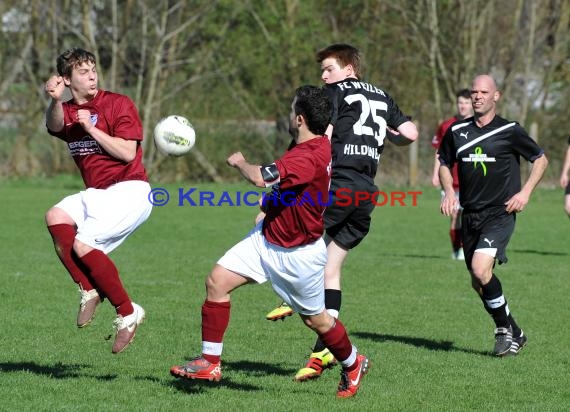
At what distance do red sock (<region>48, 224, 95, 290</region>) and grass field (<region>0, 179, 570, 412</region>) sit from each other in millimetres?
579

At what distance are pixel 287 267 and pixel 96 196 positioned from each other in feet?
4.41

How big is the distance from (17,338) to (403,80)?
20892mm

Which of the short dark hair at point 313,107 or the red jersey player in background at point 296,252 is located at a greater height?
the short dark hair at point 313,107

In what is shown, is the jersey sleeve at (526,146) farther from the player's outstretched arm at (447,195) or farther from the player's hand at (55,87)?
the player's hand at (55,87)

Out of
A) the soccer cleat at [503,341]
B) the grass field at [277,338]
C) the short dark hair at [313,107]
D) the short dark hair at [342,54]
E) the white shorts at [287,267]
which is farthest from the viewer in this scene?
the soccer cleat at [503,341]

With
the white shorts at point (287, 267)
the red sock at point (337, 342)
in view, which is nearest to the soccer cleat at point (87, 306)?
the white shorts at point (287, 267)

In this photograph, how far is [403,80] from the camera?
89.5 ft

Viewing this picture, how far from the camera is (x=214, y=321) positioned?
574 centimetres

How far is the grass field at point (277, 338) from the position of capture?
18.8 feet

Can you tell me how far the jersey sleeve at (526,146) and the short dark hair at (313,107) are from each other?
247cm

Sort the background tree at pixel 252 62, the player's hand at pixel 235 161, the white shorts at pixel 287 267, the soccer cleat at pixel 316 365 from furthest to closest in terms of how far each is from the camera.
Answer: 1. the background tree at pixel 252 62
2. the soccer cleat at pixel 316 365
3. the white shorts at pixel 287 267
4. the player's hand at pixel 235 161

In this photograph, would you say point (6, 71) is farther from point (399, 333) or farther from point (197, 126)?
point (399, 333)

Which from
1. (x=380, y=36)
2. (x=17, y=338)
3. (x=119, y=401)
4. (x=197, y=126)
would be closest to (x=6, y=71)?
(x=197, y=126)

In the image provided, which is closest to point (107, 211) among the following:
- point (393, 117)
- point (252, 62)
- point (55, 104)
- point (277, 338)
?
point (55, 104)
